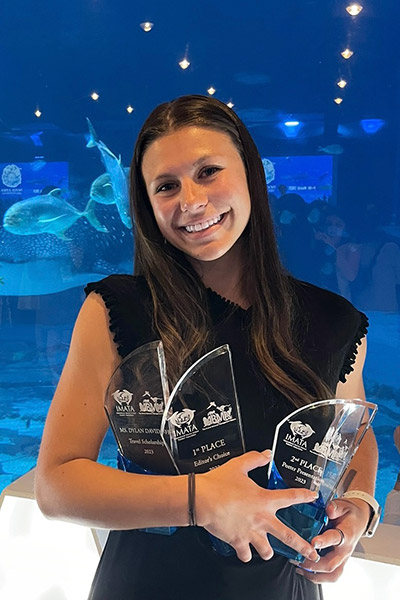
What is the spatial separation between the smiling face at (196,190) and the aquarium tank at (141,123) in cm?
222

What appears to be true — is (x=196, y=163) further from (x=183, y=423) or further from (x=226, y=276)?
(x=183, y=423)

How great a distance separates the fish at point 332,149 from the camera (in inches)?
130

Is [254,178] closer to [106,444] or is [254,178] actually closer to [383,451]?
[383,451]

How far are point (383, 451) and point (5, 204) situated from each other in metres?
2.97

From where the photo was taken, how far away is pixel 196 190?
1.11m

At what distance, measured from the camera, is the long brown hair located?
44.4 inches

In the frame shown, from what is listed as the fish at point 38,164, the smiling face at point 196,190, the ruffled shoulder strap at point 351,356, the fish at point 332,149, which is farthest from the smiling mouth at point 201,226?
the fish at point 38,164

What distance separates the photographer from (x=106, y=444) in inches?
160

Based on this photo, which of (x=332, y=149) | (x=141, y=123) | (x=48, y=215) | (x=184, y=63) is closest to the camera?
(x=332, y=149)

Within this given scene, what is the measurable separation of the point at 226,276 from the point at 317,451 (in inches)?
19.8

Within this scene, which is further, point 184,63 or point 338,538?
point 184,63

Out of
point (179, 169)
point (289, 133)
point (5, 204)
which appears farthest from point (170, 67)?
point (179, 169)

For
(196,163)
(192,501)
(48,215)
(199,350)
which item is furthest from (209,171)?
(48,215)

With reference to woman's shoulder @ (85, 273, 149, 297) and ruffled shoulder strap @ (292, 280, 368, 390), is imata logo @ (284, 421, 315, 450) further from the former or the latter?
woman's shoulder @ (85, 273, 149, 297)
